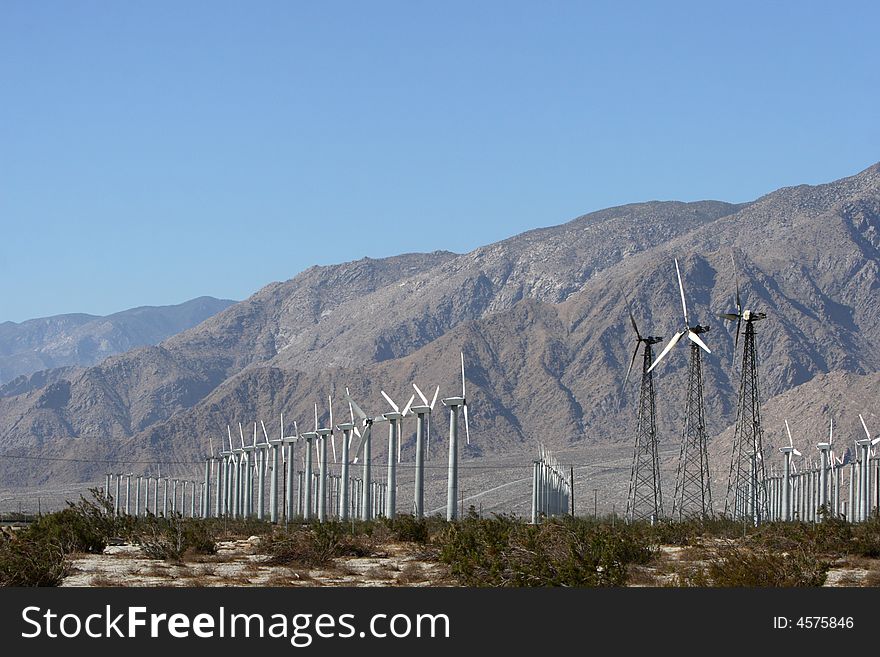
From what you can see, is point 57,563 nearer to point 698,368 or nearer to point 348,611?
point 348,611

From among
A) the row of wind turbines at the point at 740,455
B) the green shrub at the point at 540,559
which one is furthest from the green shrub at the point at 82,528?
the row of wind turbines at the point at 740,455

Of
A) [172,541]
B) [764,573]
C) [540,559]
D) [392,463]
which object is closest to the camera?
[764,573]

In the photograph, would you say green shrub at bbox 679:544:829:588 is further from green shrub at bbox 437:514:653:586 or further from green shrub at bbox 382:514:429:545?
green shrub at bbox 382:514:429:545

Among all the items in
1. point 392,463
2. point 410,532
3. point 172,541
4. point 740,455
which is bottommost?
point 410,532

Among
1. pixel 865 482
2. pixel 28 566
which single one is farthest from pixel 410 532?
pixel 865 482

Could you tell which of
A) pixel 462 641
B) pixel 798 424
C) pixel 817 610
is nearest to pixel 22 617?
pixel 462 641

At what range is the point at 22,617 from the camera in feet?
61.6

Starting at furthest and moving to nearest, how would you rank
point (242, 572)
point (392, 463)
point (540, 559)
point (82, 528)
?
point (392, 463), point (82, 528), point (242, 572), point (540, 559)

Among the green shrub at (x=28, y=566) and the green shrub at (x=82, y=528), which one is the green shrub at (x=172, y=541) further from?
the green shrub at (x=28, y=566)

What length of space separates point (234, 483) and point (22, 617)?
10549 centimetres

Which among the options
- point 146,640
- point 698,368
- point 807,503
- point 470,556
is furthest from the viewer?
point 807,503

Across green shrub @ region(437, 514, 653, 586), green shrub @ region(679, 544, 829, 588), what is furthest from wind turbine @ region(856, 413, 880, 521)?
green shrub @ region(679, 544, 829, 588)

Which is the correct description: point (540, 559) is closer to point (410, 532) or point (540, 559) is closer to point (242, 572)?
point (242, 572)

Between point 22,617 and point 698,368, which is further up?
point 698,368
